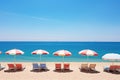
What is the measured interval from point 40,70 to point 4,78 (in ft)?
11.4

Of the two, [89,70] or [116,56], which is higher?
[116,56]

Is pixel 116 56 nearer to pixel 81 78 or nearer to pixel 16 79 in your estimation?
pixel 81 78

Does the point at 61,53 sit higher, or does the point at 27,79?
the point at 61,53

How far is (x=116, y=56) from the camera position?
13.6 metres

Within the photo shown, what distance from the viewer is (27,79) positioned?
443 inches

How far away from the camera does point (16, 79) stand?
11.2 m

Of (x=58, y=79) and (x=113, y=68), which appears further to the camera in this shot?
(x=113, y=68)

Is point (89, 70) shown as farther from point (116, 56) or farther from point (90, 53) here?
point (116, 56)

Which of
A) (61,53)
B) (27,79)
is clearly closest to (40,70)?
(61,53)

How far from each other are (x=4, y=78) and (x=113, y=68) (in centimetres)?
832

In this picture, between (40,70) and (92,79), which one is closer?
(92,79)

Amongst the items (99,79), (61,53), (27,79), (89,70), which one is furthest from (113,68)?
(27,79)

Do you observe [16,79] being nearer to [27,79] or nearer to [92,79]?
[27,79]

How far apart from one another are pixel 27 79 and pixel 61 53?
399cm
